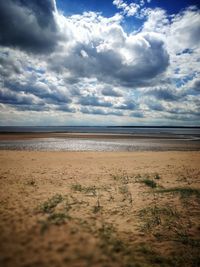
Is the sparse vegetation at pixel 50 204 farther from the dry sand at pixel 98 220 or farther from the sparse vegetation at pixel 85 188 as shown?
the sparse vegetation at pixel 85 188

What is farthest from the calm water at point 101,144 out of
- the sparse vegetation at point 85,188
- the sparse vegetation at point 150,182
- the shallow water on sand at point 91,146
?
the sparse vegetation at point 85,188

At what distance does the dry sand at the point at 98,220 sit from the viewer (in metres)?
5.19

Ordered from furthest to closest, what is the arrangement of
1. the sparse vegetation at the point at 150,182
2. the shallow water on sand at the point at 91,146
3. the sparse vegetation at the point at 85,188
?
the shallow water on sand at the point at 91,146 → the sparse vegetation at the point at 150,182 → the sparse vegetation at the point at 85,188

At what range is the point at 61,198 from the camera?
9.09 m

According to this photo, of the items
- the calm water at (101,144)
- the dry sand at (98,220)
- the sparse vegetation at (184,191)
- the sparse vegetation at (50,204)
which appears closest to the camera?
the dry sand at (98,220)

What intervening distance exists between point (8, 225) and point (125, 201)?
16.5 ft

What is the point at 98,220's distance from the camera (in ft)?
23.4

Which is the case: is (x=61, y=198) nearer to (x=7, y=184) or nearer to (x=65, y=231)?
(x=65, y=231)

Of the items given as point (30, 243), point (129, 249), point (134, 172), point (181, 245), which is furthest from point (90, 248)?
point (134, 172)

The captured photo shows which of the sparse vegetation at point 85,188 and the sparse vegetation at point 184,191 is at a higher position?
the sparse vegetation at point 85,188

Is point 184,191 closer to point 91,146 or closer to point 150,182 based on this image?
point 150,182

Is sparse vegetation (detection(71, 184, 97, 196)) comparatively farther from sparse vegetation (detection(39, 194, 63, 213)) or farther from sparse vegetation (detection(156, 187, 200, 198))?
sparse vegetation (detection(156, 187, 200, 198))

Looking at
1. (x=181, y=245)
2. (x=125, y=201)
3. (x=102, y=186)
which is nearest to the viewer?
(x=181, y=245)

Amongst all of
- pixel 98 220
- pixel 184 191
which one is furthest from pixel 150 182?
pixel 98 220
